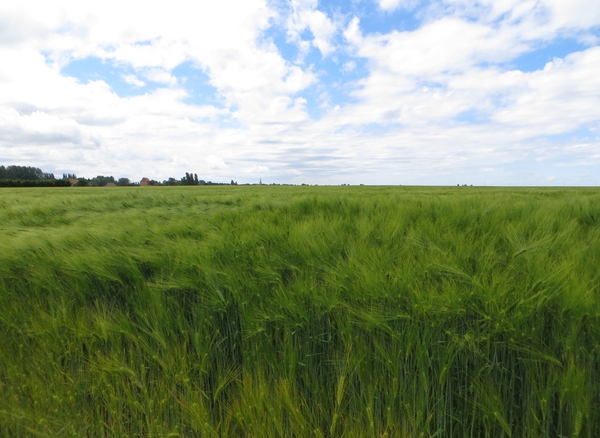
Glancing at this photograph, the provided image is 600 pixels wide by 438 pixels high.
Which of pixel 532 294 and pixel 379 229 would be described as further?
pixel 379 229

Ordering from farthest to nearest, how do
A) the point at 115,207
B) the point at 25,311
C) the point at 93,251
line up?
the point at 115,207 → the point at 93,251 → the point at 25,311

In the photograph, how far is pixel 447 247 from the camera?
159cm

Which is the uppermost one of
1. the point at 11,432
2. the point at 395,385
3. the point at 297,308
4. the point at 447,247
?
the point at 447,247

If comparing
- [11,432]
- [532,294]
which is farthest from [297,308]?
[11,432]

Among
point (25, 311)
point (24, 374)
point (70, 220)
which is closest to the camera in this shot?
point (24, 374)

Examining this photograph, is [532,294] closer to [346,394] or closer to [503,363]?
[503,363]

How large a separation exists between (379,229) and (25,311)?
6.75 ft

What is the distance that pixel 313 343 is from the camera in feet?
4.05

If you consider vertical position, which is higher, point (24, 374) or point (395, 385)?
point (395, 385)

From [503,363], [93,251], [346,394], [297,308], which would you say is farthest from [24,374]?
[503,363]

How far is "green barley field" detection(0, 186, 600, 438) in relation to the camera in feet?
3.37

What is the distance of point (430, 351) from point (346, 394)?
1.18ft

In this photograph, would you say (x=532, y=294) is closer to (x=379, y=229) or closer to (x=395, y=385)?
(x=395, y=385)

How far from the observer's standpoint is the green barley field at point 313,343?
103 centimetres
